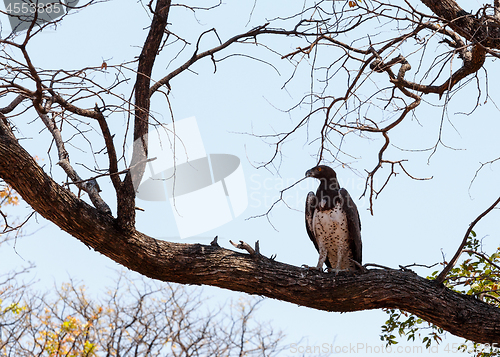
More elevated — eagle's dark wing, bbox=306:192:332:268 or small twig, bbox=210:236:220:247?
eagle's dark wing, bbox=306:192:332:268

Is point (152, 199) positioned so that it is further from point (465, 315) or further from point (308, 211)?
point (465, 315)

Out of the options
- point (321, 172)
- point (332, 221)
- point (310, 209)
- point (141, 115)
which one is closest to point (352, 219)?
point (332, 221)

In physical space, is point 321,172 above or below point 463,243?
above

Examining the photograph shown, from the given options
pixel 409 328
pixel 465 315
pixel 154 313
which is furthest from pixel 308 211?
pixel 154 313

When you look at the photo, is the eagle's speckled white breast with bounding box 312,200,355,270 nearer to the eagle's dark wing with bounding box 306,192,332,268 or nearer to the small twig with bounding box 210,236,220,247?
the eagle's dark wing with bounding box 306,192,332,268

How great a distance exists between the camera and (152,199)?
4.44 metres

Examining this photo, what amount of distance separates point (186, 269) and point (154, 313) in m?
7.32

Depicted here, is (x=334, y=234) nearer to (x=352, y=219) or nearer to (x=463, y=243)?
(x=352, y=219)

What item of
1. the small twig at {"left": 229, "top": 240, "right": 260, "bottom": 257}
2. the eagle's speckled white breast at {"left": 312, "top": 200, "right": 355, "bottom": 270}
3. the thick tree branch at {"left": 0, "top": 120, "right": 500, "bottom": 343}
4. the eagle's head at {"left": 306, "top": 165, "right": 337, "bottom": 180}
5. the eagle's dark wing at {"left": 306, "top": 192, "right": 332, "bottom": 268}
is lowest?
the thick tree branch at {"left": 0, "top": 120, "right": 500, "bottom": 343}

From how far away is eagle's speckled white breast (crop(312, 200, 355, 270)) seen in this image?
16.6 ft

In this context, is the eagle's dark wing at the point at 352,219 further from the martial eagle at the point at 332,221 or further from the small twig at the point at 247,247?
the small twig at the point at 247,247

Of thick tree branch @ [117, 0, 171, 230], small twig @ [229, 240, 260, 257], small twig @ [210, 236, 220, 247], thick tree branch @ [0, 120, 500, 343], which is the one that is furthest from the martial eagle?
thick tree branch @ [117, 0, 171, 230]

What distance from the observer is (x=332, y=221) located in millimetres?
5059

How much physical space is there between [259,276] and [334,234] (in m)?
1.49
